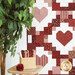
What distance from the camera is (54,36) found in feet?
7.93

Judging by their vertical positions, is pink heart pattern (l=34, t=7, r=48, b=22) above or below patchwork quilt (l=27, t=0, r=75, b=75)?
above

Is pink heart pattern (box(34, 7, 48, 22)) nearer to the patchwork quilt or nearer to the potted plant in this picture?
the patchwork quilt

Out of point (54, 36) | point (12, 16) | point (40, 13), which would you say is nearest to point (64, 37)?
point (54, 36)

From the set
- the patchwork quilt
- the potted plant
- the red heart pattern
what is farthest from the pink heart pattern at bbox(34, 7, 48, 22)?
the potted plant

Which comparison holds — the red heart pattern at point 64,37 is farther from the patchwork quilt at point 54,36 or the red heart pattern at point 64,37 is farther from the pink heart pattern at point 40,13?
the pink heart pattern at point 40,13

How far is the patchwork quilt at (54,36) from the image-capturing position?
2410 millimetres

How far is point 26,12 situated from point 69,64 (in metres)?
1.01

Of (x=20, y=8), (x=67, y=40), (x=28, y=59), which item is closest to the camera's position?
(x=20, y=8)

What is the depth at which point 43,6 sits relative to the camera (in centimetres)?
243

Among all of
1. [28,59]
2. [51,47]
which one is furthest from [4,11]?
[51,47]

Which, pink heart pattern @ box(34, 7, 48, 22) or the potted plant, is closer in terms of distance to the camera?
the potted plant

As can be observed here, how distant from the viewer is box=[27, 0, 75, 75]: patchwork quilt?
241cm

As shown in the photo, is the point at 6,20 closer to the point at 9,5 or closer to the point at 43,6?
the point at 9,5

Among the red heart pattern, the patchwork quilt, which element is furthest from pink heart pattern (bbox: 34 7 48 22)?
the red heart pattern
